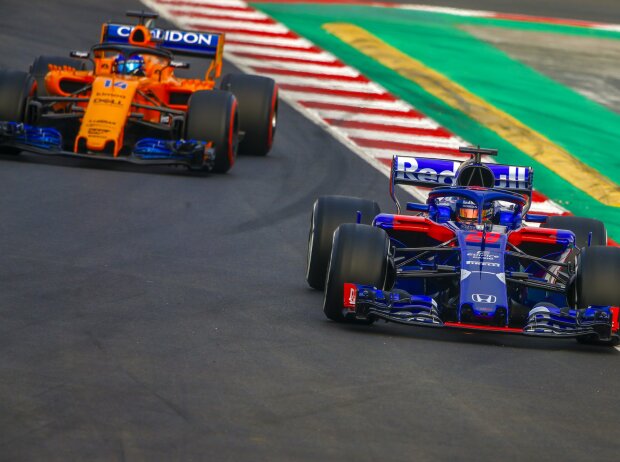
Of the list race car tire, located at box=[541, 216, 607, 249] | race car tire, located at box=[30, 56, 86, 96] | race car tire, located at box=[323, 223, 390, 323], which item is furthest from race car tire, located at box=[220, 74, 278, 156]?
race car tire, located at box=[323, 223, 390, 323]

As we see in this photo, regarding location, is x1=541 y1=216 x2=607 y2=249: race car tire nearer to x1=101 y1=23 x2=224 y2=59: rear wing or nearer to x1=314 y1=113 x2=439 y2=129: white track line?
x1=101 y1=23 x2=224 y2=59: rear wing

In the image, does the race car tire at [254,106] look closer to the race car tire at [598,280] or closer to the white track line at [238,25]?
the white track line at [238,25]

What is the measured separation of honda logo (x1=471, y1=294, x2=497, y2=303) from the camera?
10953 millimetres

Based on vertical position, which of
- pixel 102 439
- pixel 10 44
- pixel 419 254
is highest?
pixel 10 44

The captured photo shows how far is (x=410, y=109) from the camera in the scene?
2302 centimetres

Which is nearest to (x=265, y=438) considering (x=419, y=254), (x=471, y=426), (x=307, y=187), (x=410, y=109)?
(x=471, y=426)

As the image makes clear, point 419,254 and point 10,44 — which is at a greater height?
point 10,44

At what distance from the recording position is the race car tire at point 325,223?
40.6 ft

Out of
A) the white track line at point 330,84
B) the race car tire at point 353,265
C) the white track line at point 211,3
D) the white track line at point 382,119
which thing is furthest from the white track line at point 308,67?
the race car tire at point 353,265

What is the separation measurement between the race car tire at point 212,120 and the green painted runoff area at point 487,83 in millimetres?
4205

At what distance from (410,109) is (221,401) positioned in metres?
14.7

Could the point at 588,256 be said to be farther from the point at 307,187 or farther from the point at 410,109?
the point at 410,109

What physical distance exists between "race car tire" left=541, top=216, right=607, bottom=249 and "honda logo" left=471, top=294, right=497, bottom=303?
2106 millimetres

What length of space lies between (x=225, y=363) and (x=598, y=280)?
318cm
